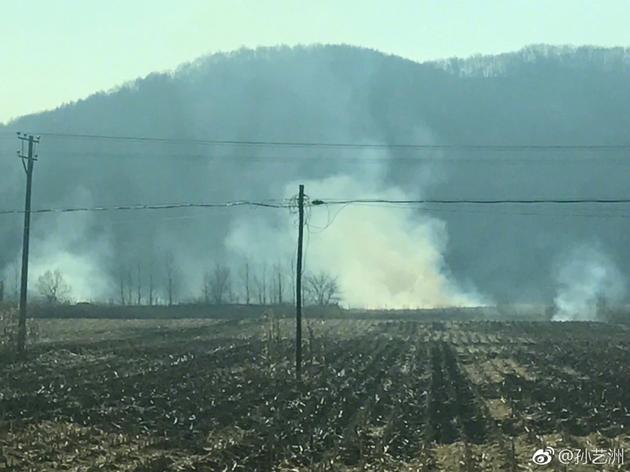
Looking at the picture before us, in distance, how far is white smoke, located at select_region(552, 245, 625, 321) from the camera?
3725 inches

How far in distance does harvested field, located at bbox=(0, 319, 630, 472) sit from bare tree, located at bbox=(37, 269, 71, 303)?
2865 inches

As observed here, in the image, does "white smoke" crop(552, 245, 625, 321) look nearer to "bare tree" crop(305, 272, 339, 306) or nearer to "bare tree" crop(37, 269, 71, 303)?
"bare tree" crop(305, 272, 339, 306)

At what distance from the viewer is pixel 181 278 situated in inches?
5394

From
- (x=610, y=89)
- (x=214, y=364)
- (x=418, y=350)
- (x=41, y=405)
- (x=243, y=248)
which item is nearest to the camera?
(x=41, y=405)

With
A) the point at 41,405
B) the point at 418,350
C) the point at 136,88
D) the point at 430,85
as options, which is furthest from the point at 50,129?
the point at 41,405

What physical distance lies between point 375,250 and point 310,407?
86.6m

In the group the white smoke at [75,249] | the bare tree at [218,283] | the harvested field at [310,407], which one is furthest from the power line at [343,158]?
the harvested field at [310,407]

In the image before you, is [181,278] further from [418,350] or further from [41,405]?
[41,405]

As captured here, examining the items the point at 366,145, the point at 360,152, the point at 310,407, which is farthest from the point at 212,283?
the point at 310,407

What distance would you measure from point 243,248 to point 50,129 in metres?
47.3

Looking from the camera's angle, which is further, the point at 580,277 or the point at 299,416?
the point at 580,277

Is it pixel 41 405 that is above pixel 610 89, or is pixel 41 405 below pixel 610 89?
below

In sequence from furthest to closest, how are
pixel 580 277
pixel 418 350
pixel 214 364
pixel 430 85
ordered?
pixel 430 85 → pixel 580 277 → pixel 418 350 → pixel 214 364

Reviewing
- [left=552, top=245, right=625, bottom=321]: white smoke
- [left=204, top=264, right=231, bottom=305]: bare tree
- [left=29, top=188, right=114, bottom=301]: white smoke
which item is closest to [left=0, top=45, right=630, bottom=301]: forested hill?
[left=29, top=188, right=114, bottom=301]: white smoke
